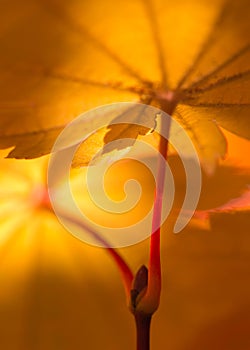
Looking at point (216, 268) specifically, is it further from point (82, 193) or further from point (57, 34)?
point (57, 34)

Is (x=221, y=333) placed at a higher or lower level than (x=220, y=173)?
lower

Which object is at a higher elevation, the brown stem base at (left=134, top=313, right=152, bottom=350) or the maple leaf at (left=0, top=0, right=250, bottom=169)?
the maple leaf at (left=0, top=0, right=250, bottom=169)

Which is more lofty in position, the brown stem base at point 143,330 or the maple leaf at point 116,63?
the maple leaf at point 116,63

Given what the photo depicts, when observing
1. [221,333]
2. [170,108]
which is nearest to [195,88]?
[170,108]

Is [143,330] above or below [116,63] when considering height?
below

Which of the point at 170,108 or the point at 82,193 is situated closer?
the point at 170,108

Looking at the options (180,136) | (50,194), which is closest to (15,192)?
(50,194)
